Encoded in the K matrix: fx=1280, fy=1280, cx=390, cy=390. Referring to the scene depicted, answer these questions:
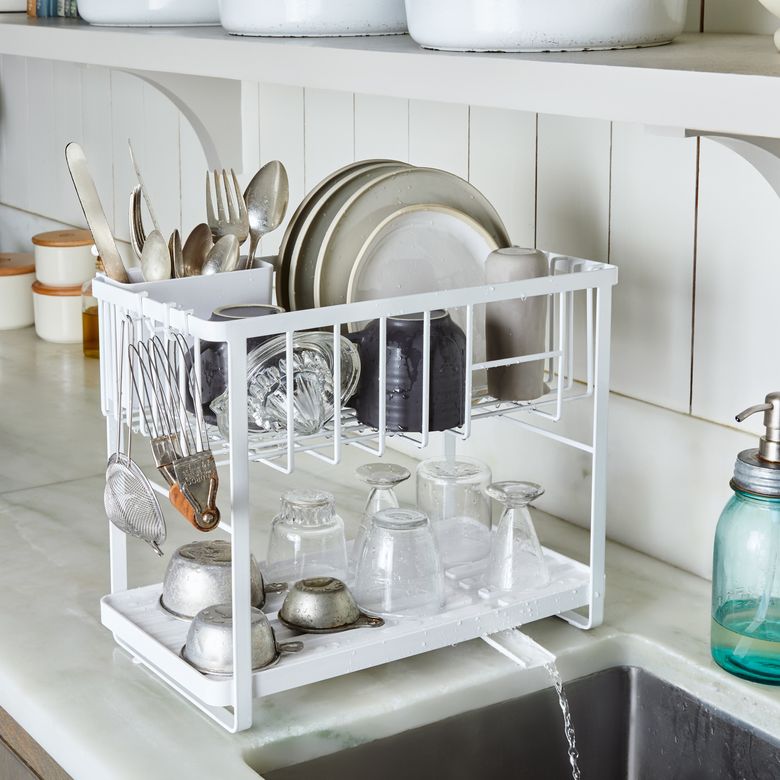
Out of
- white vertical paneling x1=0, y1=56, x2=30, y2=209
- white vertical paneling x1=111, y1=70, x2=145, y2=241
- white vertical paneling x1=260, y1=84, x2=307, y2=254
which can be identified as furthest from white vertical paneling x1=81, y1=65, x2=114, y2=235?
white vertical paneling x1=260, y1=84, x2=307, y2=254

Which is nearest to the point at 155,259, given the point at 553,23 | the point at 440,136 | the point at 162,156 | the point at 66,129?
the point at 553,23

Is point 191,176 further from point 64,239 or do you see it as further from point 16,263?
point 16,263

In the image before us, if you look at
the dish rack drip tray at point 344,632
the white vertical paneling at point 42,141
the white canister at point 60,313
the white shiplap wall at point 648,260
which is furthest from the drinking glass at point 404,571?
the white vertical paneling at point 42,141

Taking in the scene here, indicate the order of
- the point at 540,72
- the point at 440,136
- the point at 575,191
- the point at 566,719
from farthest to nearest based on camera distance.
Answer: the point at 440,136, the point at 575,191, the point at 566,719, the point at 540,72

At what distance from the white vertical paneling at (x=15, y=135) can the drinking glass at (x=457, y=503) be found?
5.45 ft

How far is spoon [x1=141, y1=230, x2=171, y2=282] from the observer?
3.33 ft

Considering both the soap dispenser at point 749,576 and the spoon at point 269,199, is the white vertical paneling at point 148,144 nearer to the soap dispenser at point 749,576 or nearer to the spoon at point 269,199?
the spoon at point 269,199

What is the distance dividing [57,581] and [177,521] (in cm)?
21

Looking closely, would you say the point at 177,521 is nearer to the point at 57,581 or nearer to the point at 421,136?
the point at 57,581

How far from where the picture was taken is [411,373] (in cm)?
102

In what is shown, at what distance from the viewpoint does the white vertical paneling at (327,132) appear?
5.53 feet

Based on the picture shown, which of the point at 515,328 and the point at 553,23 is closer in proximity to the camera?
the point at 553,23

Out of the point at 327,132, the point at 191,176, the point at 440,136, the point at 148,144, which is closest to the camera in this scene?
the point at 440,136

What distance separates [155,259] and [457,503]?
14.9 inches
